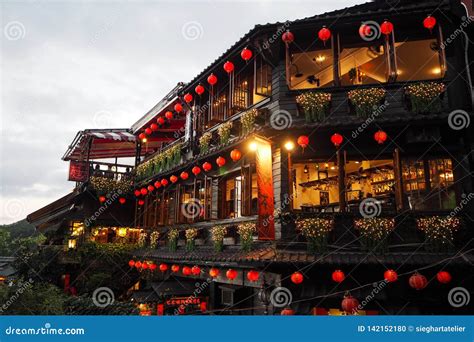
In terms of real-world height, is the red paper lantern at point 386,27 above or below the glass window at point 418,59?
below

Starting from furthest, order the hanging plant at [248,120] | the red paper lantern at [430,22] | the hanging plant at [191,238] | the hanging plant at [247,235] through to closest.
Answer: the hanging plant at [191,238]
the hanging plant at [248,120]
the hanging plant at [247,235]
the red paper lantern at [430,22]

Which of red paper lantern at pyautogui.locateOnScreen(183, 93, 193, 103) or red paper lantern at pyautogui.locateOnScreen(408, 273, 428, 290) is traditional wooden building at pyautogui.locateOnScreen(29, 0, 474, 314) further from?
red paper lantern at pyautogui.locateOnScreen(183, 93, 193, 103)

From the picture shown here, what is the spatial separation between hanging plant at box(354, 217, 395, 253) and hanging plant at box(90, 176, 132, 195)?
50.1 ft

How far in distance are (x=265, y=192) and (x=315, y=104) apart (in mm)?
3129

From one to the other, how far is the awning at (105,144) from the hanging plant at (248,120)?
12372mm

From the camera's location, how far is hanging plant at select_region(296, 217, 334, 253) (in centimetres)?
1021

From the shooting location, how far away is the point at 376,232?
992 cm

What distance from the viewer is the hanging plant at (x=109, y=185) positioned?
21.1 m

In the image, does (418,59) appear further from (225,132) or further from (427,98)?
(225,132)

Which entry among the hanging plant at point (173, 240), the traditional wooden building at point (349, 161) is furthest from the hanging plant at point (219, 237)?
the hanging plant at point (173, 240)

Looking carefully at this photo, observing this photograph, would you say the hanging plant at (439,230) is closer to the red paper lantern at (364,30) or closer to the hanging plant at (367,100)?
the hanging plant at (367,100)

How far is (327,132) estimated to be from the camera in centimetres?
1101

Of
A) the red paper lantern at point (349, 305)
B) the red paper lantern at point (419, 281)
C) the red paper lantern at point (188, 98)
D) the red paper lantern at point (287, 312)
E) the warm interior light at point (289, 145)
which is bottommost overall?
the red paper lantern at point (287, 312)

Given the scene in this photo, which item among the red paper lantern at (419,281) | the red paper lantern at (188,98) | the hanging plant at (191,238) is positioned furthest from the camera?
the red paper lantern at (188,98)
